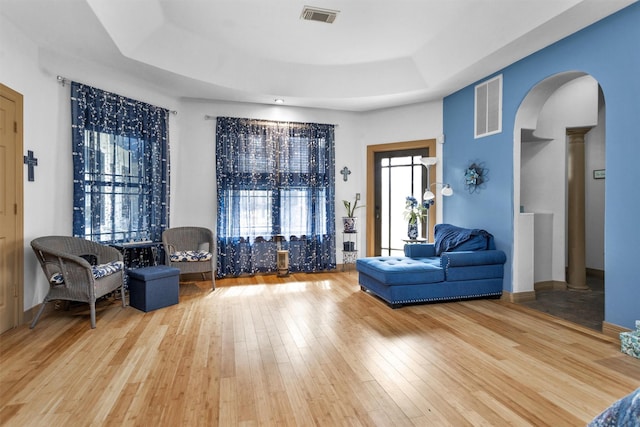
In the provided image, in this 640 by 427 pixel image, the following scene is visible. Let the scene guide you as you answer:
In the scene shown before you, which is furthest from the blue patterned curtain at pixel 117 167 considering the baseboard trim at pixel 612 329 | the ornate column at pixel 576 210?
the ornate column at pixel 576 210

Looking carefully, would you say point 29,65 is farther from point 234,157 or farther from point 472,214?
point 472,214

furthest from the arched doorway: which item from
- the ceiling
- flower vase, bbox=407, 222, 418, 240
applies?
flower vase, bbox=407, 222, 418, 240

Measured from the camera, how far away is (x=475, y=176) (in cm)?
491

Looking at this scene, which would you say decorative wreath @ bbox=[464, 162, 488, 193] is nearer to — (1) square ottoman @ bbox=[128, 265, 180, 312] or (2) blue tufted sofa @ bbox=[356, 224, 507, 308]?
(2) blue tufted sofa @ bbox=[356, 224, 507, 308]

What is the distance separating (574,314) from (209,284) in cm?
463

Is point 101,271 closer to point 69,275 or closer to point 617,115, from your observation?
point 69,275

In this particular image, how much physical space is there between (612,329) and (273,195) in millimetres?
4547

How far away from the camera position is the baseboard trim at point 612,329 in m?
3.13

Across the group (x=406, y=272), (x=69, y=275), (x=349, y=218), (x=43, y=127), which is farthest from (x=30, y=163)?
(x=349, y=218)

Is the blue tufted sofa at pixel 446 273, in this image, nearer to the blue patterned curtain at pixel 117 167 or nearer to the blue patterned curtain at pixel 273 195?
the blue patterned curtain at pixel 273 195

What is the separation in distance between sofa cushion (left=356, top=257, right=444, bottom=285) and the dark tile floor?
3.84 feet

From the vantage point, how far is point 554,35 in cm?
355

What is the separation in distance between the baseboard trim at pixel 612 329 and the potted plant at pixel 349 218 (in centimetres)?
347

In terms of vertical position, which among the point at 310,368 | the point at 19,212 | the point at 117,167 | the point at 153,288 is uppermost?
the point at 117,167
